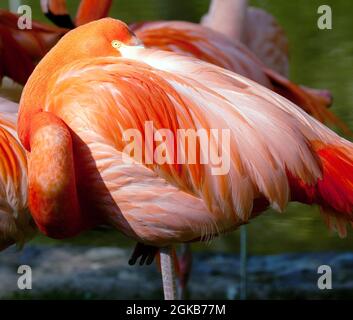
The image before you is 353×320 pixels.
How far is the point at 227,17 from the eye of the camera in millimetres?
3627

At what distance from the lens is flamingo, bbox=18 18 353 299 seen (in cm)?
259

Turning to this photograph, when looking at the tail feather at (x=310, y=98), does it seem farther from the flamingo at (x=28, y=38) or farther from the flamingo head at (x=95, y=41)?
the flamingo head at (x=95, y=41)

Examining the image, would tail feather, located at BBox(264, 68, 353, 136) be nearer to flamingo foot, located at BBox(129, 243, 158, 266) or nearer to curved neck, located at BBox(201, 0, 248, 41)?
curved neck, located at BBox(201, 0, 248, 41)

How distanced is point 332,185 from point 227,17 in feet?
3.57

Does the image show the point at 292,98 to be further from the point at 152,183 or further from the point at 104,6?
the point at 152,183

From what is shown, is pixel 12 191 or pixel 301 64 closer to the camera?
pixel 12 191

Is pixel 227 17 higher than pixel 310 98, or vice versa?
pixel 227 17

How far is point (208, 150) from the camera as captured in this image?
2.62 m

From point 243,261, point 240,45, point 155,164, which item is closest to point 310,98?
point 240,45

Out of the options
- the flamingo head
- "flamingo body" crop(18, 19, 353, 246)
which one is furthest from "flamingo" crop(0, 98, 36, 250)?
the flamingo head

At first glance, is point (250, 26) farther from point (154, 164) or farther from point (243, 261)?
point (154, 164)

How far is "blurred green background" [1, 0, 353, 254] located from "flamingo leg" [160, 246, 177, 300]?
0.74 m

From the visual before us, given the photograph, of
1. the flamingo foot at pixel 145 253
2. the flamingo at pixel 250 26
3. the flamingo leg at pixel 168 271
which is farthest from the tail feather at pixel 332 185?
the flamingo at pixel 250 26

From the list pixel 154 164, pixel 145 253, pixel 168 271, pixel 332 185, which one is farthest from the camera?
pixel 145 253
